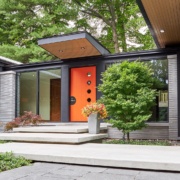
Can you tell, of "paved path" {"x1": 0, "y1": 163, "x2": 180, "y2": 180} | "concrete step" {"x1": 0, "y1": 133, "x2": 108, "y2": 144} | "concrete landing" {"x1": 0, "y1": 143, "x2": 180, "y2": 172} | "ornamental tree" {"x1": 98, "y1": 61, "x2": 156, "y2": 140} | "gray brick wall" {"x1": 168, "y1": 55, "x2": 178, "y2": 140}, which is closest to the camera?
"paved path" {"x1": 0, "y1": 163, "x2": 180, "y2": 180}

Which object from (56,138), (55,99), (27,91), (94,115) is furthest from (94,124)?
(27,91)

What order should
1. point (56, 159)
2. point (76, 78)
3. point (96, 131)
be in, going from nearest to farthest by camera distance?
point (56, 159) < point (96, 131) < point (76, 78)

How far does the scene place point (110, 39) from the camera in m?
17.7

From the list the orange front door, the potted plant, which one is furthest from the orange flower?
the orange front door

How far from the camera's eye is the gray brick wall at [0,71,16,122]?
33.3 ft

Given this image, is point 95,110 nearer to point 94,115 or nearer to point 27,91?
point 94,115

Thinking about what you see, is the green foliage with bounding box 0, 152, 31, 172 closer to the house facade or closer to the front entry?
the house facade

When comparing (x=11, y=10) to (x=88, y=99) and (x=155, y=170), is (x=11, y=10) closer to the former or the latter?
(x=88, y=99)

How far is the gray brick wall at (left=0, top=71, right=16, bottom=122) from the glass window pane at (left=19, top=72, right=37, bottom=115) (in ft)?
1.35

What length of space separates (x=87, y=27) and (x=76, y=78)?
8.98 meters

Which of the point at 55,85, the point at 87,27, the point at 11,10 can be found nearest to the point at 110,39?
the point at 87,27

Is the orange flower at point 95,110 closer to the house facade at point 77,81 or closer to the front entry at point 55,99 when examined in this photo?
the house facade at point 77,81

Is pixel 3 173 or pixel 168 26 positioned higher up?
pixel 168 26

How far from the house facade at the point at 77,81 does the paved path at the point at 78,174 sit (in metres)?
3.53
